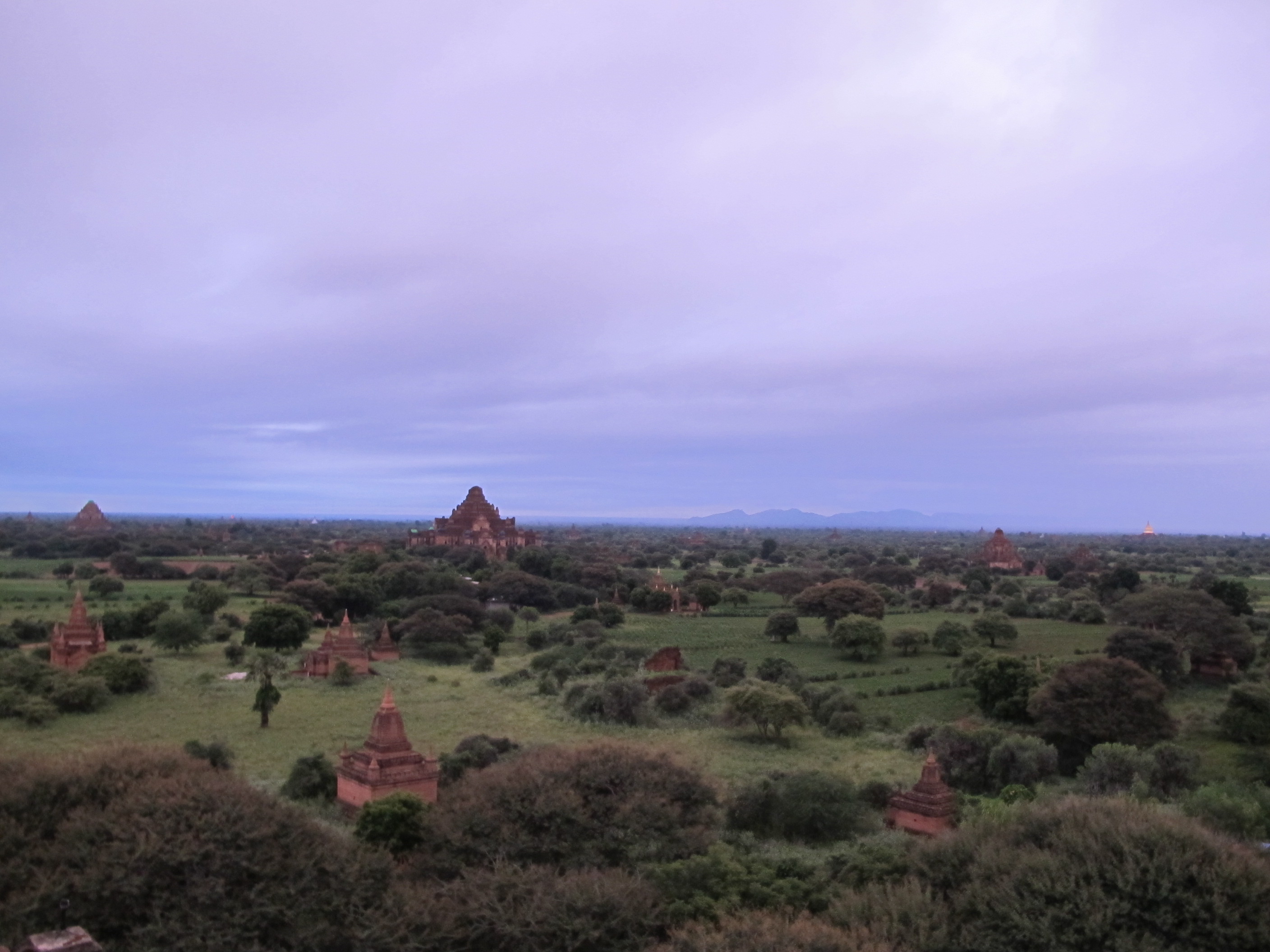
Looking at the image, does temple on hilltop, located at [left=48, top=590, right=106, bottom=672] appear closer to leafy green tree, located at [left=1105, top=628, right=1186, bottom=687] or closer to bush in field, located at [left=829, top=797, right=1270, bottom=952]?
bush in field, located at [left=829, top=797, right=1270, bottom=952]

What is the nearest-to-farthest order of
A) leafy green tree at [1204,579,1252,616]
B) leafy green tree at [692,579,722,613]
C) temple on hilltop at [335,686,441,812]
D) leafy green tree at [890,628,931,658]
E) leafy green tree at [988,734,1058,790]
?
temple on hilltop at [335,686,441,812], leafy green tree at [988,734,1058,790], leafy green tree at [890,628,931,658], leafy green tree at [1204,579,1252,616], leafy green tree at [692,579,722,613]

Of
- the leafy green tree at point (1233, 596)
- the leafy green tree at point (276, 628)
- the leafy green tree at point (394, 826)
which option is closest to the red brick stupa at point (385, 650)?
the leafy green tree at point (276, 628)

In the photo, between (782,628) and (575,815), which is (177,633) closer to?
(782,628)

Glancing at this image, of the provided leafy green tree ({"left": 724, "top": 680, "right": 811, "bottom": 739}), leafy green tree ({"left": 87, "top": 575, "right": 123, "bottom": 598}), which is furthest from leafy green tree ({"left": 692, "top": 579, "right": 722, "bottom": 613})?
leafy green tree ({"left": 87, "top": 575, "right": 123, "bottom": 598})

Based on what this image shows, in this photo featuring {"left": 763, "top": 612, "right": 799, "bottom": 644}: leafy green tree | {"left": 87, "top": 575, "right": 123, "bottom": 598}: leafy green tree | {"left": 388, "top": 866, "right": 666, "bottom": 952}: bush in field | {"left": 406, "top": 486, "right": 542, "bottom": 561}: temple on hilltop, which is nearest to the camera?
{"left": 388, "top": 866, "right": 666, "bottom": 952}: bush in field

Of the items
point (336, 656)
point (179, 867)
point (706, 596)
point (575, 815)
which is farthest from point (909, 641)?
point (179, 867)

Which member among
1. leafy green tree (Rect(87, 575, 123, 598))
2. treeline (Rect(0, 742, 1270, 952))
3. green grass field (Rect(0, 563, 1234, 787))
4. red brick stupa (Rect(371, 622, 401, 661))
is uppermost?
leafy green tree (Rect(87, 575, 123, 598))
